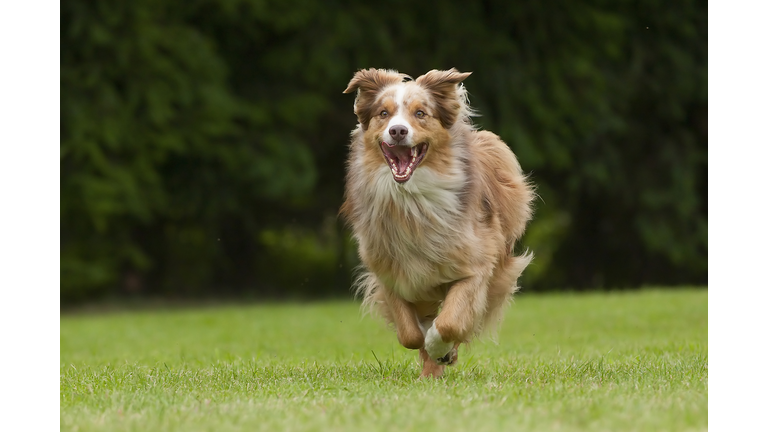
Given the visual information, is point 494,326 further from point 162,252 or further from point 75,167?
point 162,252

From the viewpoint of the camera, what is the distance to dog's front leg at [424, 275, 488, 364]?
6.53 m

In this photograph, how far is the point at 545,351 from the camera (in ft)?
30.5

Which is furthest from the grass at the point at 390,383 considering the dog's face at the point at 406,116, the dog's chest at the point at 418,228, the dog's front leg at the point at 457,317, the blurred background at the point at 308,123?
the blurred background at the point at 308,123

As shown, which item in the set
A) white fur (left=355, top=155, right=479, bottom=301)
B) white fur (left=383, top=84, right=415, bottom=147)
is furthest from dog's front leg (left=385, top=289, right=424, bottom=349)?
white fur (left=383, top=84, right=415, bottom=147)

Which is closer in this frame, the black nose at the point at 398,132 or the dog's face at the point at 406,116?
the black nose at the point at 398,132

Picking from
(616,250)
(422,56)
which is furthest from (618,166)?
(422,56)

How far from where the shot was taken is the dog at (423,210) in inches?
259

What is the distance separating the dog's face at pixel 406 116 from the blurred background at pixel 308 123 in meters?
10.7

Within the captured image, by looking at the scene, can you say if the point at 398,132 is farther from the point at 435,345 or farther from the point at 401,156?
the point at 435,345

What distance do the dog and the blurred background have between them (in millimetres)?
10706

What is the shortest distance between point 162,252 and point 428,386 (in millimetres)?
15465

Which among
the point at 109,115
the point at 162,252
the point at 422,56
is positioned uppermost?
the point at 422,56

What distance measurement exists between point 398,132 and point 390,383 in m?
1.67

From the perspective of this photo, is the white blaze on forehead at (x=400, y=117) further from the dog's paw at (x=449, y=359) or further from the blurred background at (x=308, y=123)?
the blurred background at (x=308, y=123)
